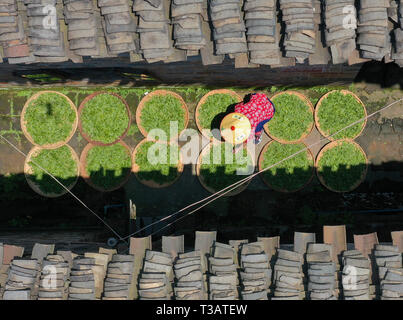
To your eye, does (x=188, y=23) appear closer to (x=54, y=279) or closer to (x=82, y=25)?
(x=82, y=25)

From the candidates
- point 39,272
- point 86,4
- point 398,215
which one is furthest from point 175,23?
point 398,215

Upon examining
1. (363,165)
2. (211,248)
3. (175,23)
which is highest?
(175,23)

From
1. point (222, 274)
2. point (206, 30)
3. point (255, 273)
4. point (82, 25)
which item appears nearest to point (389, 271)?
point (255, 273)

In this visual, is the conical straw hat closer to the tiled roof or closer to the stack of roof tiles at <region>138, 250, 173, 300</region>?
the tiled roof

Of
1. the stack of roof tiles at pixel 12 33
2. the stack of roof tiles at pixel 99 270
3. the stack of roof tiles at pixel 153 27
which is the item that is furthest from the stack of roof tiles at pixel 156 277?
the stack of roof tiles at pixel 12 33
